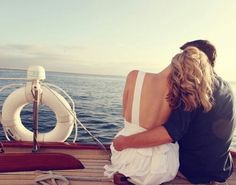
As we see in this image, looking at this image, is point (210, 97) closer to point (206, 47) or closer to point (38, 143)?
point (206, 47)

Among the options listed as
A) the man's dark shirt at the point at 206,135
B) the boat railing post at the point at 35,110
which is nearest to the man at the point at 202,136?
the man's dark shirt at the point at 206,135

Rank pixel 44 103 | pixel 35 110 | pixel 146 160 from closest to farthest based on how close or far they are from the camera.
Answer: pixel 146 160, pixel 35 110, pixel 44 103

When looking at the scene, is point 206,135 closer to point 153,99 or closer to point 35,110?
point 153,99

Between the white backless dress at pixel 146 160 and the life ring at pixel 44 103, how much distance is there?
2.30 metres

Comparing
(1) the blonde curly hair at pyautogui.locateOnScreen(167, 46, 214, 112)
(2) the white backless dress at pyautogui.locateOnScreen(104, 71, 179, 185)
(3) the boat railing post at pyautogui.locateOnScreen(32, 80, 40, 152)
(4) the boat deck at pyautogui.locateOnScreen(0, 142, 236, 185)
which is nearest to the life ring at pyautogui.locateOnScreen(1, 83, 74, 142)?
(3) the boat railing post at pyautogui.locateOnScreen(32, 80, 40, 152)

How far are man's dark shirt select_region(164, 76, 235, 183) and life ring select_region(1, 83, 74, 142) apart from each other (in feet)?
7.95

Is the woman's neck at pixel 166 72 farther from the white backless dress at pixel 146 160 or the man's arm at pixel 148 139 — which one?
the man's arm at pixel 148 139

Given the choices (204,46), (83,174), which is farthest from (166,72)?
(83,174)

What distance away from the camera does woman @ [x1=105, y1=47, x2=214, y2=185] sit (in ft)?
7.18

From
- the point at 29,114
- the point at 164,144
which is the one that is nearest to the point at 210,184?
the point at 164,144

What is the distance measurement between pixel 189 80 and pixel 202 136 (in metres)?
0.54

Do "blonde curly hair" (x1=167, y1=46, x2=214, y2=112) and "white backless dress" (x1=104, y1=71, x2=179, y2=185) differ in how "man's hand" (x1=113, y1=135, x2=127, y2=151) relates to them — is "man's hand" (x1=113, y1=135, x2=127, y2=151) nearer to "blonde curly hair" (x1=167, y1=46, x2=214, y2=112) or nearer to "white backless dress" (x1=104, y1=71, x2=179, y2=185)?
"white backless dress" (x1=104, y1=71, x2=179, y2=185)

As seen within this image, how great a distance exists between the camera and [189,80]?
7.16 ft

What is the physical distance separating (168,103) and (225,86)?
1.76 ft
